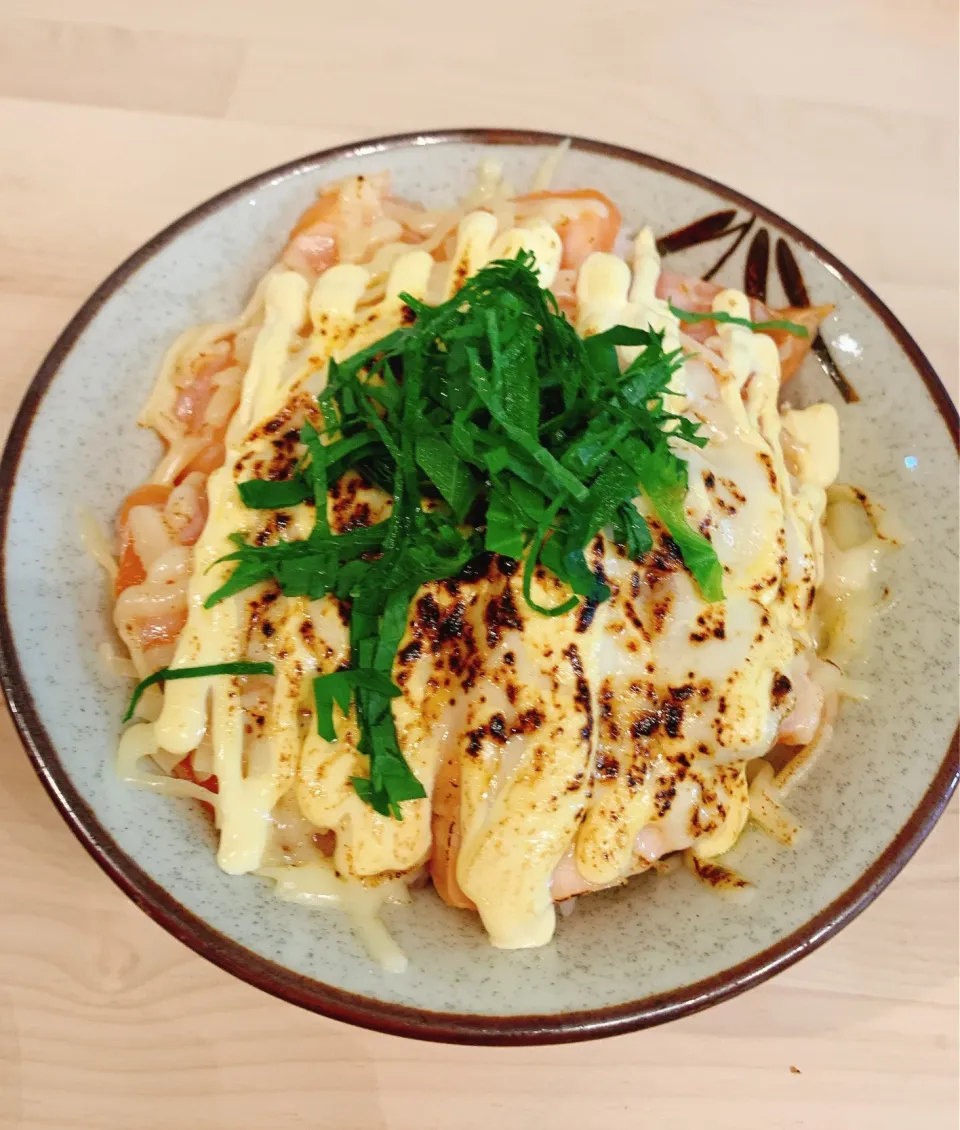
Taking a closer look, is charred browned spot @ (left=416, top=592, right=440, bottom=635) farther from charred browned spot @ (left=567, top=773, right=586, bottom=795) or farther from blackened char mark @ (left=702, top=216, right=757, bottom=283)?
blackened char mark @ (left=702, top=216, right=757, bottom=283)

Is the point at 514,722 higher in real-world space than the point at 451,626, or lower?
lower

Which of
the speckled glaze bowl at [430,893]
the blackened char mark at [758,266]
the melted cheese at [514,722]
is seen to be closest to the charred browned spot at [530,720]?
the melted cheese at [514,722]

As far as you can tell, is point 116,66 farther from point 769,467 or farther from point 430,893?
point 430,893

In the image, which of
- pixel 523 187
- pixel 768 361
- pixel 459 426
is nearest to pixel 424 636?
pixel 459 426

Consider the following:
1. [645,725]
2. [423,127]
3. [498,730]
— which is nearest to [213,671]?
[498,730]

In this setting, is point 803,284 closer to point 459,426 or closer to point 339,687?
point 459,426
